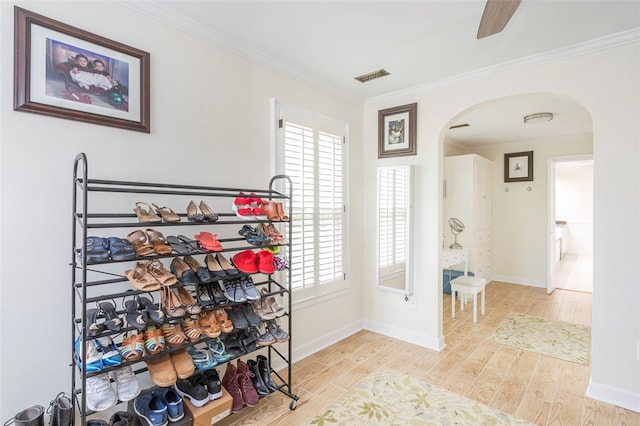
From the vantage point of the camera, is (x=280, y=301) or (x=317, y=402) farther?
(x=280, y=301)

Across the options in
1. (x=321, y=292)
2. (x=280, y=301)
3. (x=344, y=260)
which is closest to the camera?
(x=280, y=301)

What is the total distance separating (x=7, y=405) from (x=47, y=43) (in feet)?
5.74

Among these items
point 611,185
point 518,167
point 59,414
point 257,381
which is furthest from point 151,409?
point 518,167

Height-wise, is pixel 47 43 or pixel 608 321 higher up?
pixel 47 43

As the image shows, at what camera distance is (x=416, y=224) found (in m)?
3.28

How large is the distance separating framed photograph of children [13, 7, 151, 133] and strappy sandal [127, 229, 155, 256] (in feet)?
2.18

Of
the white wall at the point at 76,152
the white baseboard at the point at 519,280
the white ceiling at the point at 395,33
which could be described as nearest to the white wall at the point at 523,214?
the white baseboard at the point at 519,280

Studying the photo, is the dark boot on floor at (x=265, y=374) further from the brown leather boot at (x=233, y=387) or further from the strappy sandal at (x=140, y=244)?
the strappy sandal at (x=140, y=244)

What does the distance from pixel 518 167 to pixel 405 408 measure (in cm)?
504

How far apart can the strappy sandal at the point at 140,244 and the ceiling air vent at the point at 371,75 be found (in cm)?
231

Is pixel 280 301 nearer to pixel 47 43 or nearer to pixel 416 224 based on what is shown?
pixel 416 224

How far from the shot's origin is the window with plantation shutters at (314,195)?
2.83m

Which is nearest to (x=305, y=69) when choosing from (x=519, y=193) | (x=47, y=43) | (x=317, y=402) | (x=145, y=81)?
(x=145, y=81)

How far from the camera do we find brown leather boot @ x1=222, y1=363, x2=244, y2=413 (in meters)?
2.00
